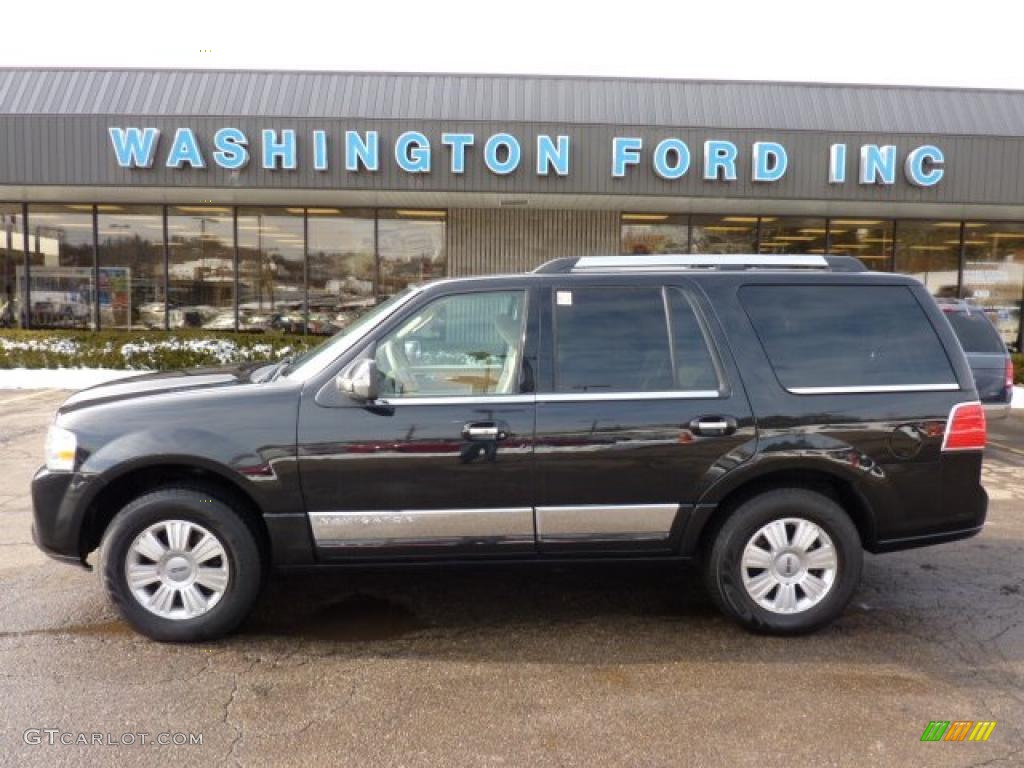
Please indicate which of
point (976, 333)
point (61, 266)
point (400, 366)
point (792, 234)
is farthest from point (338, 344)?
point (61, 266)

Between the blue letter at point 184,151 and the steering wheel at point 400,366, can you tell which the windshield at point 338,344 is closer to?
the steering wheel at point 400,366

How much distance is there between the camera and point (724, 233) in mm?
16797

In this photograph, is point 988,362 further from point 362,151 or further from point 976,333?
point 362,151

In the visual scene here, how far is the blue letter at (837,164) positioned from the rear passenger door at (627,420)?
35.8 ft

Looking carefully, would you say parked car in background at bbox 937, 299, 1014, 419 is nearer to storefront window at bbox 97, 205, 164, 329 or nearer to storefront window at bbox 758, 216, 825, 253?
storefront window at bbox 758, 216, 825, 253

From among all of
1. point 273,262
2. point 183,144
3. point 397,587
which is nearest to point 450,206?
point 273,262

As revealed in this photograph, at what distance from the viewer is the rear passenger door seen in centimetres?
394

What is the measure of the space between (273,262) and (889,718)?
15.1 m

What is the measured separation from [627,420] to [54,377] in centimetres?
1301

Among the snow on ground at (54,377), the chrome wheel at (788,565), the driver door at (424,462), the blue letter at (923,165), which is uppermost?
the blue letter at (923,165)

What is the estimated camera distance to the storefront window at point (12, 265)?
16.6 metres

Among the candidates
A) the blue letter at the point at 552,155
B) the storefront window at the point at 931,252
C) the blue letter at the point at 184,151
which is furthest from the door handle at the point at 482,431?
the storefront window at the point at 931,252

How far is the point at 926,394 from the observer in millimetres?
4117

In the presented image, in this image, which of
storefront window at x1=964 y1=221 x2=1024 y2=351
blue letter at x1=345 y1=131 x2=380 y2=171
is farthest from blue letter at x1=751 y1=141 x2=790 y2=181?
blue letter at x1=345 y1=131 x2=380 y2=171
